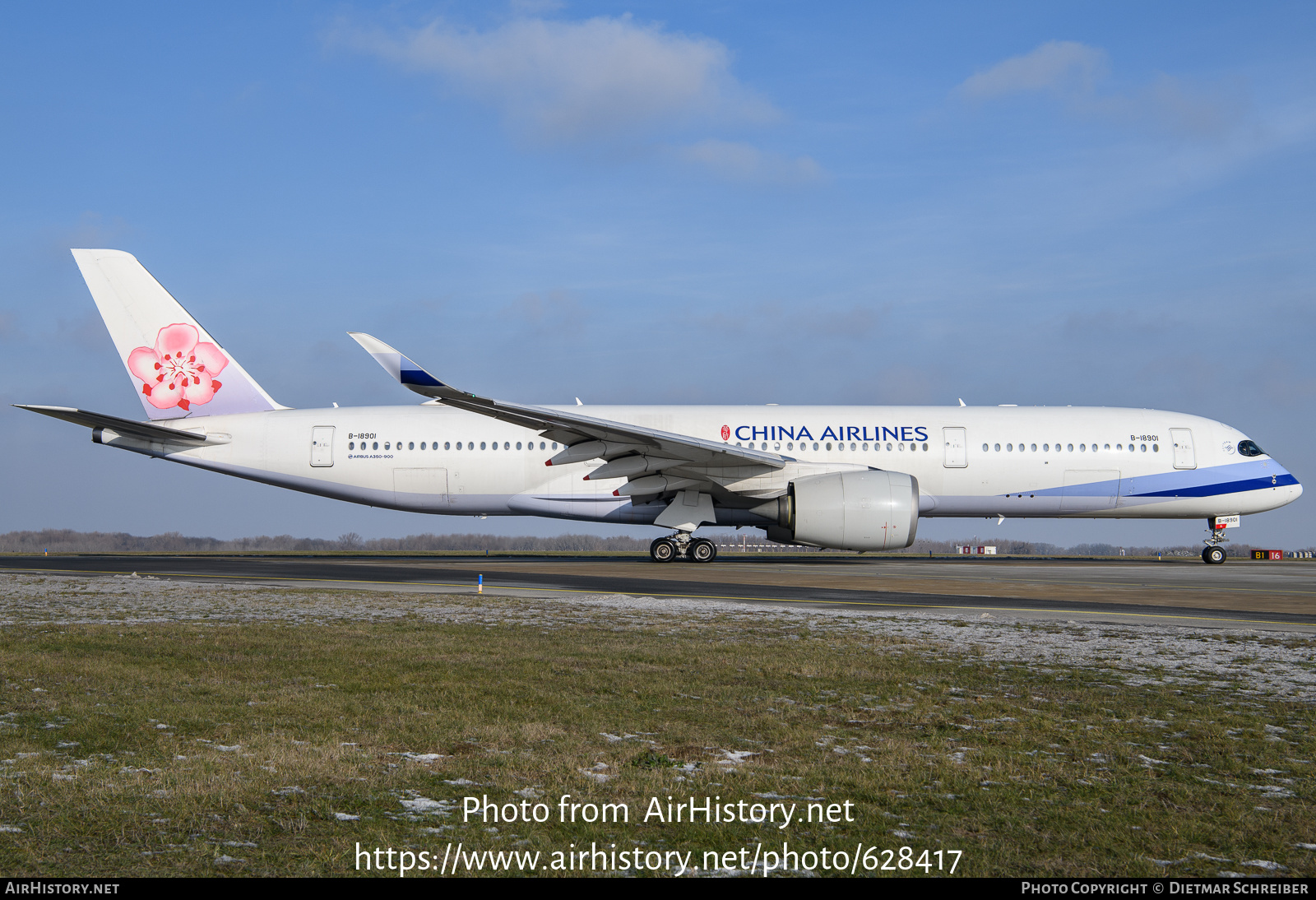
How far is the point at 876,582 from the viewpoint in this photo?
1741 cm

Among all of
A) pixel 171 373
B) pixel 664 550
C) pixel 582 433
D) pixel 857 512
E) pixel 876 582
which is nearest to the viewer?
pixel 876 582

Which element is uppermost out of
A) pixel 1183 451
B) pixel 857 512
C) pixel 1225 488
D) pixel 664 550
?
pixel 1183 451

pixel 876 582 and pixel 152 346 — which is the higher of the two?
pixel 152 346

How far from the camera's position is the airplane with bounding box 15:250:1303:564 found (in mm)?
23703

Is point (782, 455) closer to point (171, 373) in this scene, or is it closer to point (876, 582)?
point (876, 582)

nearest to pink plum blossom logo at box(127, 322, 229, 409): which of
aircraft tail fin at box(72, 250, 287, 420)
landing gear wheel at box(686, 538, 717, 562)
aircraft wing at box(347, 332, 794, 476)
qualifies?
aircraft tail fin at box(72, 250, 287, 420)

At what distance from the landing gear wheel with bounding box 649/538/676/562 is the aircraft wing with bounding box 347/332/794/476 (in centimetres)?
219

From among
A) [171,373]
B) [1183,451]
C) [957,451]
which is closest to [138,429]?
[171,373]

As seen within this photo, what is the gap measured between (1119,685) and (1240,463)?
2188 cm

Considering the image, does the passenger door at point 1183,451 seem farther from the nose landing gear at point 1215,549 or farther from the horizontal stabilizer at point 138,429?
the horizontal stabilizer at point 138,429

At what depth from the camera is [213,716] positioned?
5656mm

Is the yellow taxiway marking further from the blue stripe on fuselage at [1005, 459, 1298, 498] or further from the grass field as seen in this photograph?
the blue stripe on fuselage at [1005, 459, 1298, 498]

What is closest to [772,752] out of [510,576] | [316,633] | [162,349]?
[316,633]

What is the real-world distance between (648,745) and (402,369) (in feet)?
45.8
